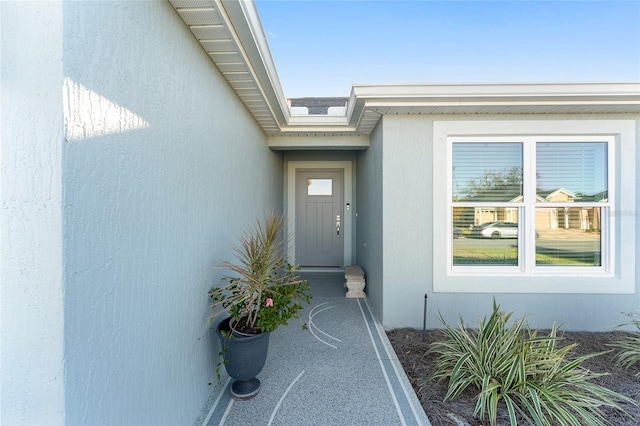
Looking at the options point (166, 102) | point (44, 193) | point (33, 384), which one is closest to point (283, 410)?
point (33, 384)

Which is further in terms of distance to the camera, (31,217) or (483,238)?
(483,238)

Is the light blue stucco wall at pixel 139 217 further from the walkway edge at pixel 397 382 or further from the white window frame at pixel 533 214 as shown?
the white window frame at pixel 533 214

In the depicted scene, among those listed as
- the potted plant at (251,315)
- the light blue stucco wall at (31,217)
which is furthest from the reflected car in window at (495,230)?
the light blue stucco wall at (31,217)

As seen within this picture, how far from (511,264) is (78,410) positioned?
3.83 m

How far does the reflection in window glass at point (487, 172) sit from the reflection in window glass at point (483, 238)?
18 cm

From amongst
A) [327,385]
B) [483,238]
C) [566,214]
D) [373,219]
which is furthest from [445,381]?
[566,214]

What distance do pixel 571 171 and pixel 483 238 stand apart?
1.28 metres

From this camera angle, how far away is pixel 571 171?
2996 millimetres

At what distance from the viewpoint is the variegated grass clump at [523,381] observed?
160 centimetres

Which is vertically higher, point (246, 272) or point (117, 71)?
point (117, 71)

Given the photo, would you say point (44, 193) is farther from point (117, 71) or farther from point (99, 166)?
point (117, 71)

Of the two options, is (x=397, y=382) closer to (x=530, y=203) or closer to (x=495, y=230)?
(x=495, y=230)

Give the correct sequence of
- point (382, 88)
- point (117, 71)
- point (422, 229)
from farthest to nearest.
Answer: point (422, 229) → point (382, 88) → point (117, 71)

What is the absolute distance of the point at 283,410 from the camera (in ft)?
5.86
